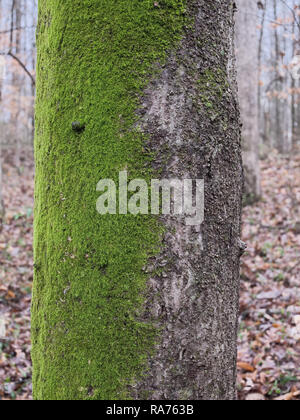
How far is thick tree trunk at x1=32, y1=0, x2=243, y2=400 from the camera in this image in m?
1.21

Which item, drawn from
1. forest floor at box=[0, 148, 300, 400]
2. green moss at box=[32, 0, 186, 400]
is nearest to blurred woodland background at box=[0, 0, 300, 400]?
forest floor at box=[0, 148, 300, 400]

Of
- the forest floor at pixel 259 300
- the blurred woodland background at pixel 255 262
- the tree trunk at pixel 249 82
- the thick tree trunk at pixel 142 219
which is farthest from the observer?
the tree trunk at pixel 249 82

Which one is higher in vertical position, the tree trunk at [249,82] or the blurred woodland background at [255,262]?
the tree trunk at [249,82]

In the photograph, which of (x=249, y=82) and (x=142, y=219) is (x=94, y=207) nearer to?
(x=142, y=219)

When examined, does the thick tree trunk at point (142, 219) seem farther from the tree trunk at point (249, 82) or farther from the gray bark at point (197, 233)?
the tree trunk at point (249, 82)

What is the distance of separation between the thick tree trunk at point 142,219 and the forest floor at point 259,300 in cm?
236

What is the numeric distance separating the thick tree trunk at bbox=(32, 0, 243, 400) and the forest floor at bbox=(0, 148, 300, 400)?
2.36m

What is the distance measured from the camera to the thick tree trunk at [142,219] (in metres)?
1.21

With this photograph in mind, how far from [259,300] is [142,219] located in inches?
182

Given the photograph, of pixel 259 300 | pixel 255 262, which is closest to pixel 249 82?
pixel 255 262

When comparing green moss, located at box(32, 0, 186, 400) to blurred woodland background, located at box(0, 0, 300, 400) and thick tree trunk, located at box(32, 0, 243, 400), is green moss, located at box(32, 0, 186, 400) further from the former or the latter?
blurred woodland background, located at box(0, 0, 300, 400)

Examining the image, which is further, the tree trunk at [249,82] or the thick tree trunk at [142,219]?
the tree trunk at [249,82]

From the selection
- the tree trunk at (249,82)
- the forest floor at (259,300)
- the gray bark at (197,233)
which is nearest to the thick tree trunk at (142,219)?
the gray bark at (197,233)

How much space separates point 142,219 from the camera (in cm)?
124
